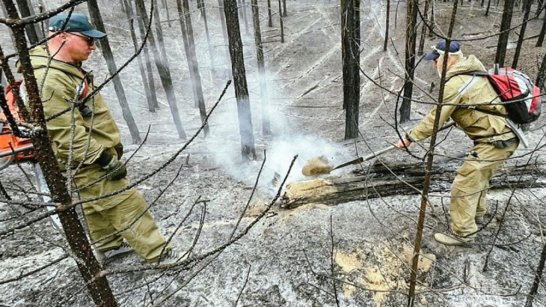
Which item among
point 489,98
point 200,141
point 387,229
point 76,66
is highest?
point 76,66

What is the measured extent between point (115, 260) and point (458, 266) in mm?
4221

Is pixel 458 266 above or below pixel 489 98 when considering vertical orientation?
below

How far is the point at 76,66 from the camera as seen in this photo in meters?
3.60

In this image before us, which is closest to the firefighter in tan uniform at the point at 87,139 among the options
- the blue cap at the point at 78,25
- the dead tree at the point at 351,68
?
the blue cap at the point at 78,25

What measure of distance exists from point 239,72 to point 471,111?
5123 millimetres

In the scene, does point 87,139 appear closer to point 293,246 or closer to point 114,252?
point 114,252

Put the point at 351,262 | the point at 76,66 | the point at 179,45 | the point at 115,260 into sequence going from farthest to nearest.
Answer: the point at 179,45 → the point at 115,260 → the point at 351,262 → the point at 76,66

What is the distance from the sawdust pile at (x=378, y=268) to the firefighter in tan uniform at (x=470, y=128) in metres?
0.59

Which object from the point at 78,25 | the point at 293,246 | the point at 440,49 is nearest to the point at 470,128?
the point at 440,49

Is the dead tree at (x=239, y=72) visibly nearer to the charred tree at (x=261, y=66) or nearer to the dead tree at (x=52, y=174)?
the charred tree at (x=261, y=66)

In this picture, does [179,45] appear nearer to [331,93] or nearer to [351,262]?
[331,93]

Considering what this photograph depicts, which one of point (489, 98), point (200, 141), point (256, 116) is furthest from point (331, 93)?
point (489, 98)

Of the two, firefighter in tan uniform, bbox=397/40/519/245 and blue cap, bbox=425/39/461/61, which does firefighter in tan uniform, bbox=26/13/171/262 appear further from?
blue cap, bbox=425/39/461/61

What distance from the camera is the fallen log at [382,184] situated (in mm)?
5685
